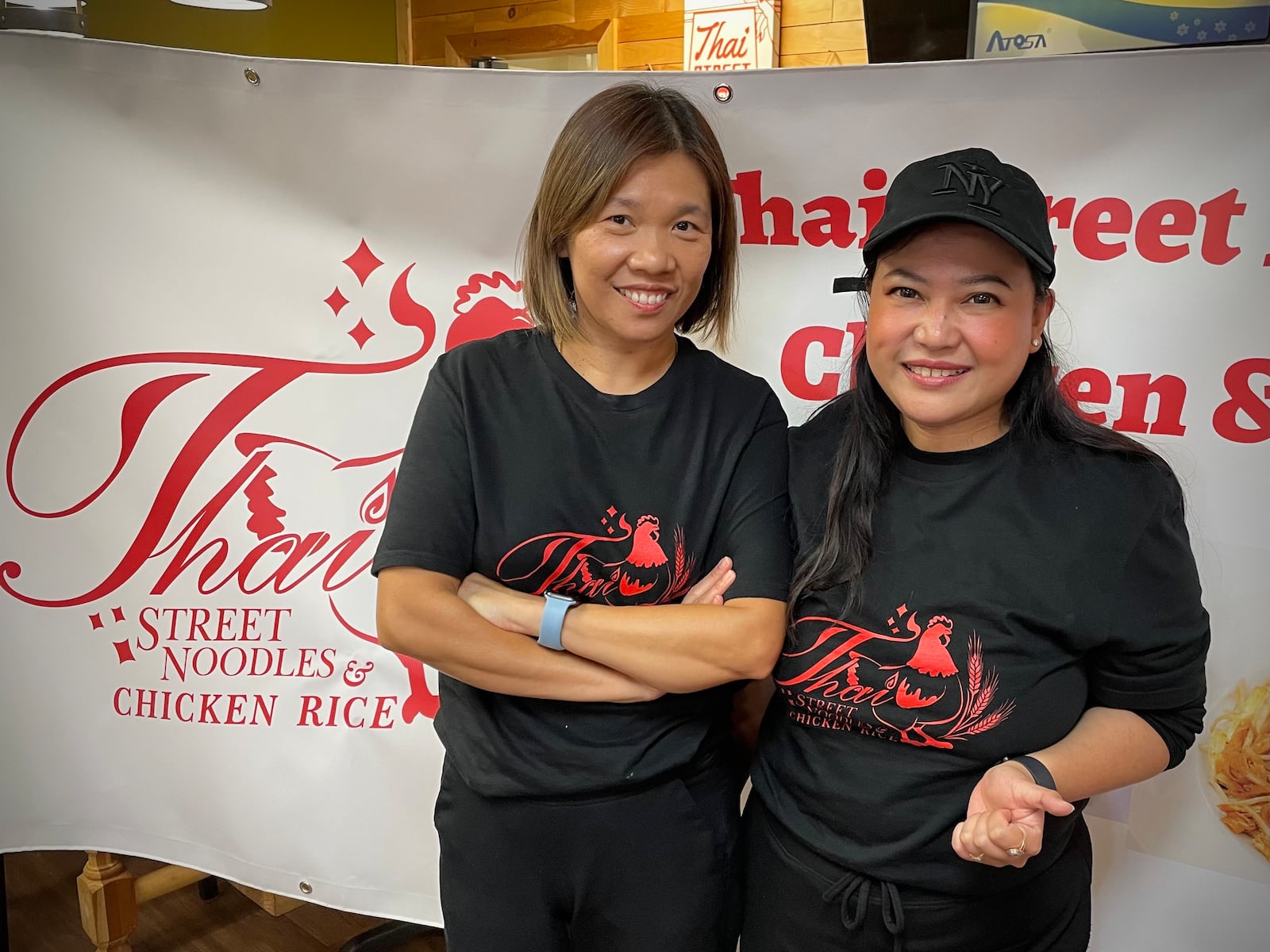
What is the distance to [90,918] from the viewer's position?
2.17 meters

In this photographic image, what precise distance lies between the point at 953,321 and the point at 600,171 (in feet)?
1.53

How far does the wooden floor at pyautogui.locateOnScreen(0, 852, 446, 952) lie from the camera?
2.51 metres

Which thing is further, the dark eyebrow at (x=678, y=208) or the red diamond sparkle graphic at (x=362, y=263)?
the red diamond sparkle graphic at (x=362, y=263)

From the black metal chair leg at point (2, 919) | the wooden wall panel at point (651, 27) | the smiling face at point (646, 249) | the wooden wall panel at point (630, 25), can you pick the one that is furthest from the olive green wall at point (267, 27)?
the smiling face at point (646, 249)

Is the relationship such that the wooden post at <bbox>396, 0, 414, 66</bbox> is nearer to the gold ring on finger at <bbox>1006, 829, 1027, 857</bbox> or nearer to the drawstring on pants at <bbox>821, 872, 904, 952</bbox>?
the drawstring on pants at <bbox>821, 872, 904, 952</bbox>

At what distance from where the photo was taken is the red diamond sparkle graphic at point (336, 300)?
6.37ft

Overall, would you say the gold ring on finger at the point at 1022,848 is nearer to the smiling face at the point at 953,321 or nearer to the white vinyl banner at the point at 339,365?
the smiling face at the point at 953,321

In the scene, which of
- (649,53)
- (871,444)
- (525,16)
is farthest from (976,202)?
(525,16)

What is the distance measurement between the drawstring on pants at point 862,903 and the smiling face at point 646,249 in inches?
28.1

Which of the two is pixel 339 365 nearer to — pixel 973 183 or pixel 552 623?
pixel 552 623

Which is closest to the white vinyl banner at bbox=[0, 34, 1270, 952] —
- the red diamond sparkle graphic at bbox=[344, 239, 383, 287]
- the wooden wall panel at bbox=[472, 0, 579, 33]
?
the red diamond sparkle graphic at bbox=[344, 239, 383, 287]

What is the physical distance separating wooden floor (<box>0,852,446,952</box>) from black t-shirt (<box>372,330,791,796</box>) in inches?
60.3

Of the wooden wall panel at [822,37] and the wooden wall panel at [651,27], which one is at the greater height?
the wooden wall panel at [651,27]

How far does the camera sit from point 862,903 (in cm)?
119
